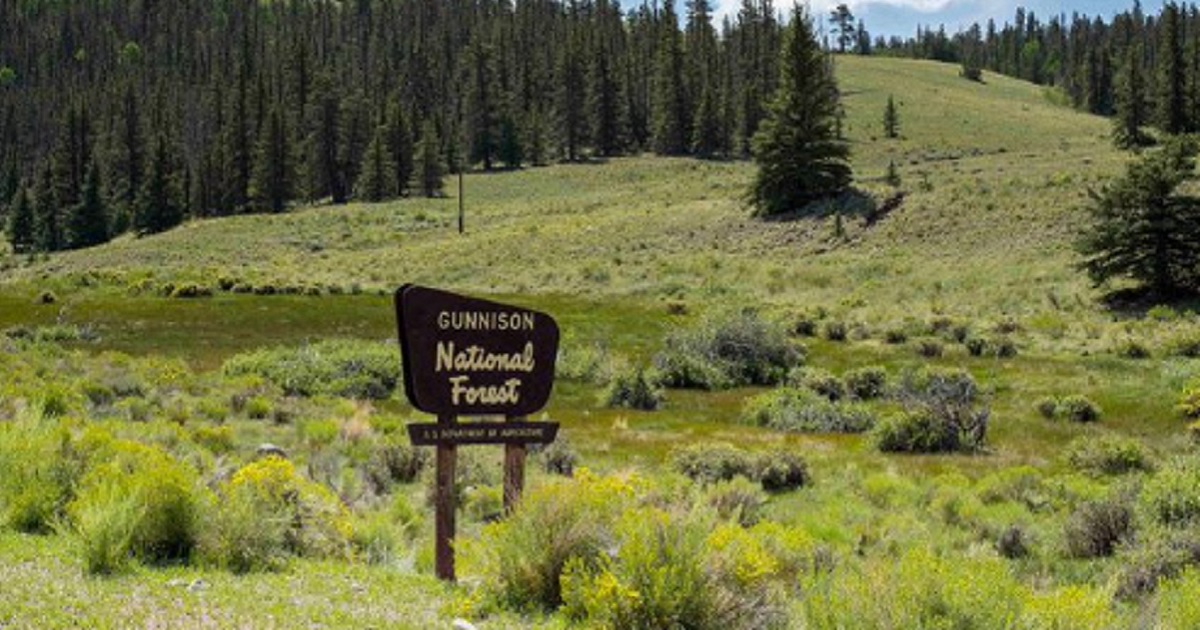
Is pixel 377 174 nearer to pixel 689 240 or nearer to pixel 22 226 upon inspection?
pixel 22 226

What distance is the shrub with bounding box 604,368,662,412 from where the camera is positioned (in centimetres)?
2468

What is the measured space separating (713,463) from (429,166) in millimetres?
87529

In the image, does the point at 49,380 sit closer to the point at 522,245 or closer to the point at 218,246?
the point at 522,245

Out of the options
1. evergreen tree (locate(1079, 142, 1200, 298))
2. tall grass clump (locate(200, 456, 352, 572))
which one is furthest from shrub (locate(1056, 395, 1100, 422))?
tall grass clump (locate(200, 456, 352, 572))

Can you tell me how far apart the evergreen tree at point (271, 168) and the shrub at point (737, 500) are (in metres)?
92.1

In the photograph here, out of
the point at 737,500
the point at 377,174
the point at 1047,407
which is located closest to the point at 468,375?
the point at 737,500

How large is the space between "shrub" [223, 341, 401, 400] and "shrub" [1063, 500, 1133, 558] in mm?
17793

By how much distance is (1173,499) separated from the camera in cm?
1058

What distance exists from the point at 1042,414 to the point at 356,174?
314ft

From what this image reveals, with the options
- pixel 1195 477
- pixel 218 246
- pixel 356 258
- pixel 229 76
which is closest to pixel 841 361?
pixel 1195 477

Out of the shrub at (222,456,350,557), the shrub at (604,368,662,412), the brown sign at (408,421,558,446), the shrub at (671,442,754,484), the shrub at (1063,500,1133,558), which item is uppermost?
the brown sign at (408,421,558,446)

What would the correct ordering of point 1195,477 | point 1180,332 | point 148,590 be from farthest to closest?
1. point 1180,332
2. point 1195,477
3. point 148,590

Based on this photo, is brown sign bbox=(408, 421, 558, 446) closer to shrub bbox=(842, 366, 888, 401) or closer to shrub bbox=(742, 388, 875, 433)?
Answer: shrub bbox=(742, 388, 875, 433)

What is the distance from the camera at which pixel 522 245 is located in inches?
2571
